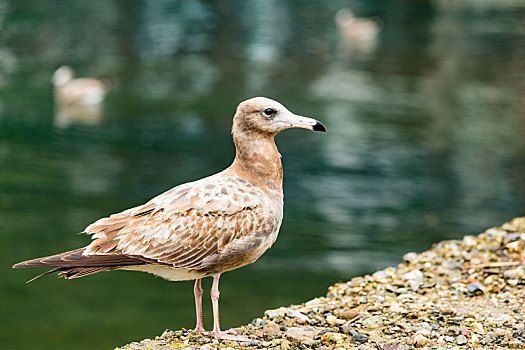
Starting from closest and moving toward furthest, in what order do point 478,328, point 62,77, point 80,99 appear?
point 478,328, point 80,99, point 62,77

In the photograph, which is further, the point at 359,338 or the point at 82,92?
the point at 82,92

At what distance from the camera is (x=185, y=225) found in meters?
6.15

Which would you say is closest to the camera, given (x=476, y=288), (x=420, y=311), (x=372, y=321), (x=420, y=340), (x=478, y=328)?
(x=420, y=340)

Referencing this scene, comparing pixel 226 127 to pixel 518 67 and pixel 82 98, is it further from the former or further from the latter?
pixel 518 67

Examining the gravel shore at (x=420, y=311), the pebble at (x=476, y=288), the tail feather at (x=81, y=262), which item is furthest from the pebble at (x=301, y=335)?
the pebble at (x=476, y=288)

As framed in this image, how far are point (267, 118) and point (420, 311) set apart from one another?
2.13m

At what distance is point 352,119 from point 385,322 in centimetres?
1393

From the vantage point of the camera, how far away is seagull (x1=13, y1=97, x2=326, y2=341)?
19.6 ft

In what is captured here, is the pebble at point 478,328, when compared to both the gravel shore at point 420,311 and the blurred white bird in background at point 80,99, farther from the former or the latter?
the blurred white bird in background at point 80,99

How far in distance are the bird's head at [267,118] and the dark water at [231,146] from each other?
4.04 m

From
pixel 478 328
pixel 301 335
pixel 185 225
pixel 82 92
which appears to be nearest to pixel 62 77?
pixel 82 92

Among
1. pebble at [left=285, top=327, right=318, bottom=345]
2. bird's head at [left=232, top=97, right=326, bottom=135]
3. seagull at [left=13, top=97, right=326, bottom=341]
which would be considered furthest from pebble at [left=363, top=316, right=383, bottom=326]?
bird's head at [left=232, top=97, right=326, bottom=135]

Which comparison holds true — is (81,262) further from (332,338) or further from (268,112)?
(332,338)

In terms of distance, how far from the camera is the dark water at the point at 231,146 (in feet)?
36.4
